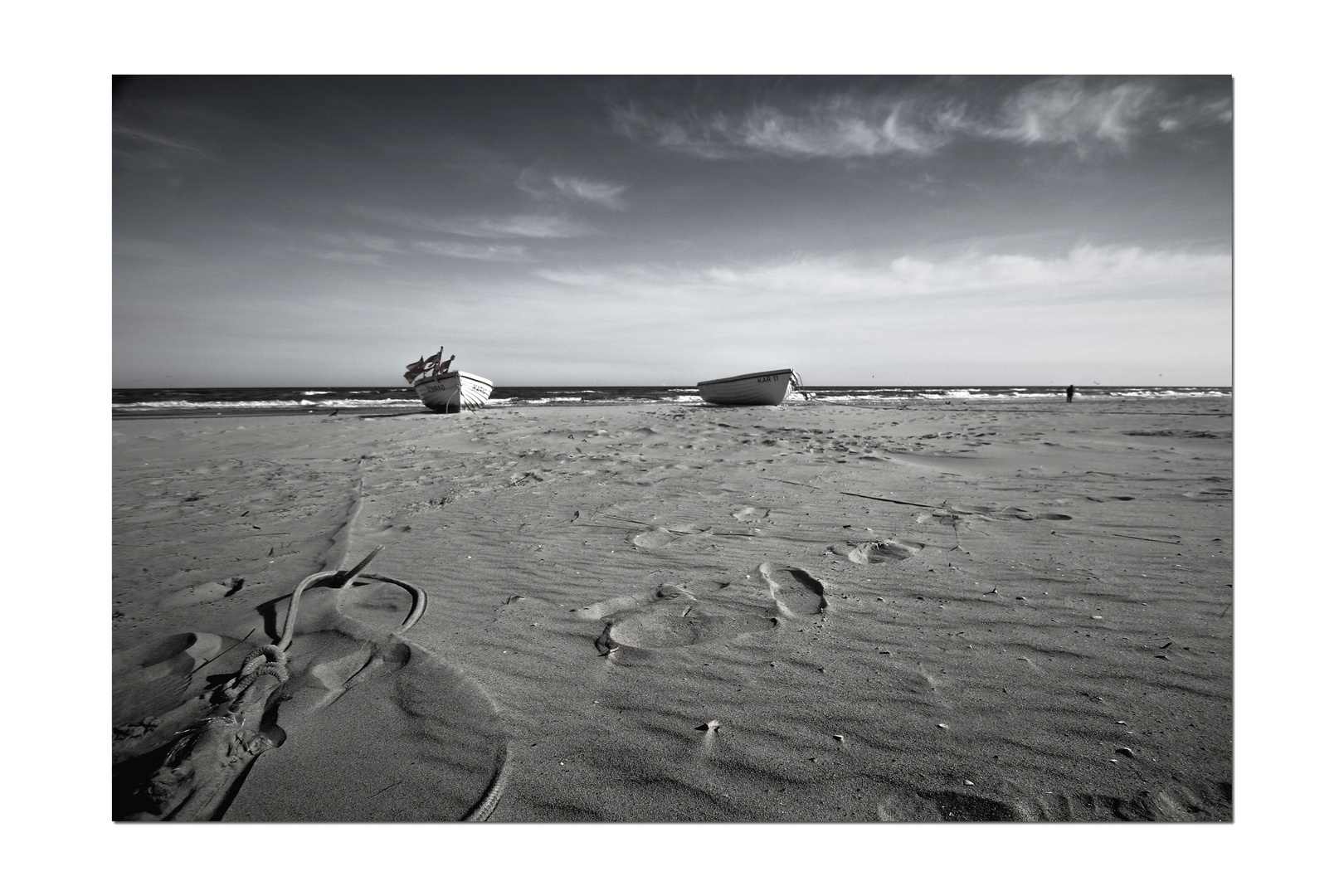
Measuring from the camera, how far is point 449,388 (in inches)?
674

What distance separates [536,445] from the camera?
838 centimetres

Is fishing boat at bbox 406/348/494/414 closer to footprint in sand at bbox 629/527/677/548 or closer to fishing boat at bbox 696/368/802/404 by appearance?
fishing boat at bbox 696/368/802/404

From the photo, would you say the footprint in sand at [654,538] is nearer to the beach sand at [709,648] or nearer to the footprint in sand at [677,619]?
the beach sand at [709,648]

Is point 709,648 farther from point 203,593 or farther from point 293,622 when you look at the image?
point 203,593

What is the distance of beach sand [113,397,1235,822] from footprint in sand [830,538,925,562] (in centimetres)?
2

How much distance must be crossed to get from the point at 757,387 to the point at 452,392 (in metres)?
9.13

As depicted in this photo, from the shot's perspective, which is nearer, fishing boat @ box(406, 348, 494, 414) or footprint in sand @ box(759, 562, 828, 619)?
footprint in sand @ box(759, 562, 828, 619)

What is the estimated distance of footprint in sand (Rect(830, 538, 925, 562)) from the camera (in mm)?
3303

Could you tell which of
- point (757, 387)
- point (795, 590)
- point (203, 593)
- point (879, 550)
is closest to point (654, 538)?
point (795, 590)

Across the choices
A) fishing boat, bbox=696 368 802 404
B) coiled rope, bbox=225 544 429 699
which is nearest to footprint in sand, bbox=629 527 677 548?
coiled rope, bbox=225 544 429 699

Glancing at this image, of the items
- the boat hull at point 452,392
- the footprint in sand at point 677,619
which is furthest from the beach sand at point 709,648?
the boat hull at point 452,392

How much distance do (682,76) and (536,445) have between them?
6343mm

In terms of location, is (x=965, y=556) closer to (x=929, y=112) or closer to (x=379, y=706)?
(x=929, y=112)

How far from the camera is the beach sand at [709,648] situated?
1.62 metres
